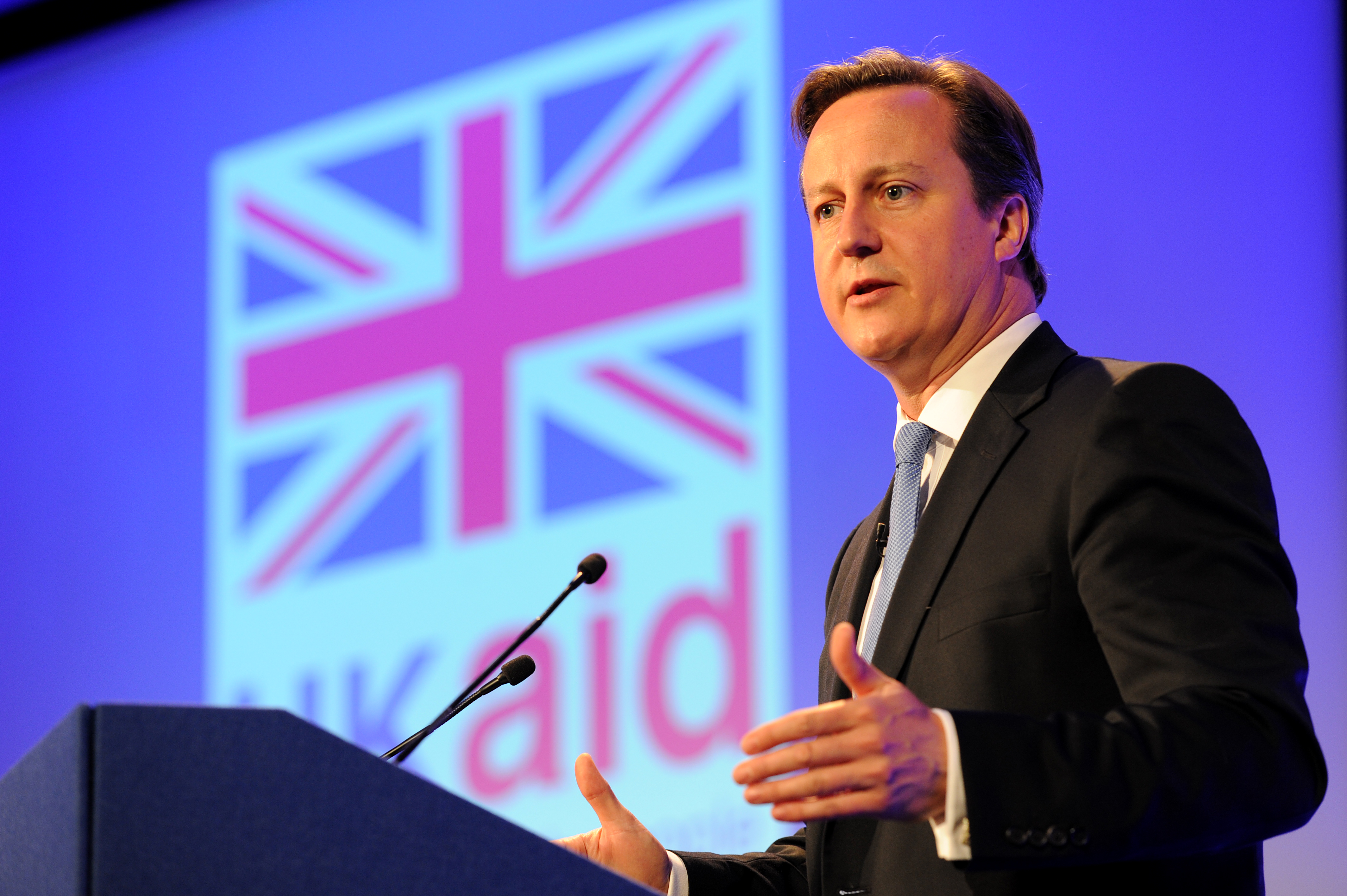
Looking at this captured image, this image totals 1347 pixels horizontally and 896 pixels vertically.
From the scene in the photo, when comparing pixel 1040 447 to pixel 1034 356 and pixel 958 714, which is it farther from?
pixel 958 714

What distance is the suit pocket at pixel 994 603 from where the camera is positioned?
4.37 ft

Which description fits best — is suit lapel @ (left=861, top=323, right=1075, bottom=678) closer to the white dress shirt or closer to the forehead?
the white dress shirt

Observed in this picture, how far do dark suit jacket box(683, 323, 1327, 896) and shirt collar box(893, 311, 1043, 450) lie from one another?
1.7 inches

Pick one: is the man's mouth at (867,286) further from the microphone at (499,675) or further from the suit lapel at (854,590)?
the microphone at (499,675)

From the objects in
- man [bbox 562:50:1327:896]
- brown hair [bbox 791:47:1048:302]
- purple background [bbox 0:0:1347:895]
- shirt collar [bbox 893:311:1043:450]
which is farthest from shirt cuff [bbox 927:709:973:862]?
purple background [bbox 0:0:1347:895]

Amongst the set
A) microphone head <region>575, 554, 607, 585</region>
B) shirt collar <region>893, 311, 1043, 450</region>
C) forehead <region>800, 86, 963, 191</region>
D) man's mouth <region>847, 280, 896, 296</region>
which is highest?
forehead <region>800, 86, 963, 191</region>

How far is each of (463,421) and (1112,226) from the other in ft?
6.05

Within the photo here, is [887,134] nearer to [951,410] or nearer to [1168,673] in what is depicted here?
[951,410]

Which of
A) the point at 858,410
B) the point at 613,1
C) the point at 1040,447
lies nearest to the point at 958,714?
the point at 1040,447

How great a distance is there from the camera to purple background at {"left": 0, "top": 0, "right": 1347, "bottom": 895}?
9.04 feet

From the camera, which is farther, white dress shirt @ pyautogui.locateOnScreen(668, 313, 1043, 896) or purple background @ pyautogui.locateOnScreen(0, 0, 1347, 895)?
purple background @ pyautogui.locateOnScreen(0, 0, 1347, 895)

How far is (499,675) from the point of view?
1.85 m

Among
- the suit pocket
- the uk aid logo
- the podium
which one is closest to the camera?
the podium

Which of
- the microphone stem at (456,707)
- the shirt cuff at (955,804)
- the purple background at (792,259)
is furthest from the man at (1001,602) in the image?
the purple background at (792,259)
